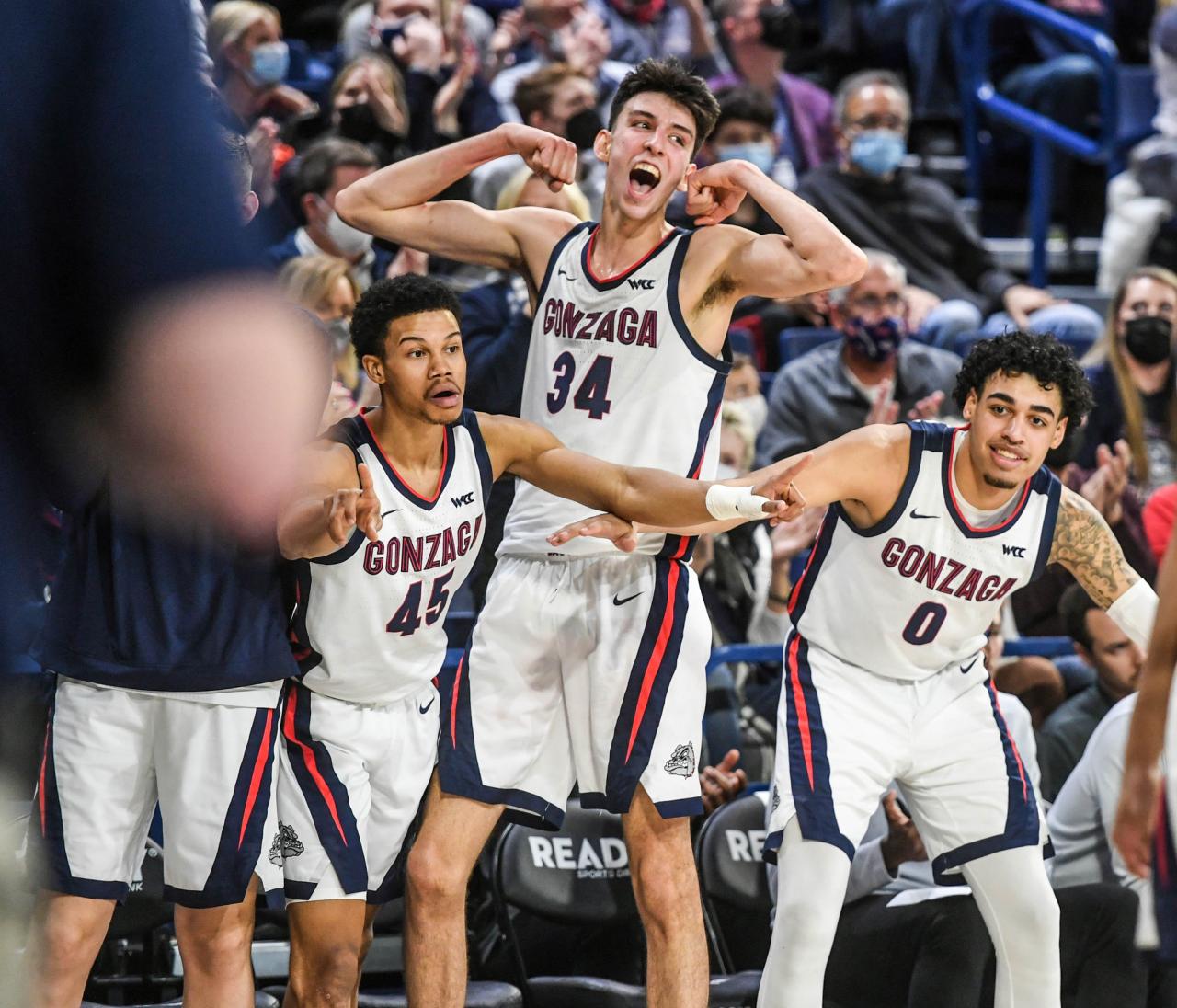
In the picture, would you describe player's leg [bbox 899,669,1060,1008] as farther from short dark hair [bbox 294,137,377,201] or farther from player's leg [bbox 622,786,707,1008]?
short dark hair [bbox 294,137,377,201]

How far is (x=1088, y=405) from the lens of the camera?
473 cm

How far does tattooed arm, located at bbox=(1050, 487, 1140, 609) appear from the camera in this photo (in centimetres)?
466

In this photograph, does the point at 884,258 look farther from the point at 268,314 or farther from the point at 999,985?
the point at 268,314

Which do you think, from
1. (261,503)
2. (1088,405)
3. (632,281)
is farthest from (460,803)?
(261,503)

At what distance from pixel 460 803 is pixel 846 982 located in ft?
4.85

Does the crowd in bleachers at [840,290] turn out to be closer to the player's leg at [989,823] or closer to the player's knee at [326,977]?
the player's leg at [989,823]

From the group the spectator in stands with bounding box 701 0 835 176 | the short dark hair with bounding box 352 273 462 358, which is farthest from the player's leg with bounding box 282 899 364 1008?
the spectator in stands with bounding box 701 0 835 176

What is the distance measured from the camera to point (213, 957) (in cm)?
401

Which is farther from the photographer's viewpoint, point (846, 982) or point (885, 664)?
point (846, 982)

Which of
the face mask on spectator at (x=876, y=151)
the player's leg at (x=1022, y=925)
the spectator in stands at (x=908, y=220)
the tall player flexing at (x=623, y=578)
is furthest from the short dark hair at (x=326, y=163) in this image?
the player's leg at (x=1022, y=925)

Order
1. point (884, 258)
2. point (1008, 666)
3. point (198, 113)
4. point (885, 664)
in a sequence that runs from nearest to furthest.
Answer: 1. point (198, 113)
2. point (885, 664)
3. point (1008, 666)
4. point (884, 258)

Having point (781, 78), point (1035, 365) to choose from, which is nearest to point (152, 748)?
point (1035, 365)

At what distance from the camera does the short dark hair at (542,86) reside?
24.4 feet

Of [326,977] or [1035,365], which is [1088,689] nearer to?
[1035,365]
